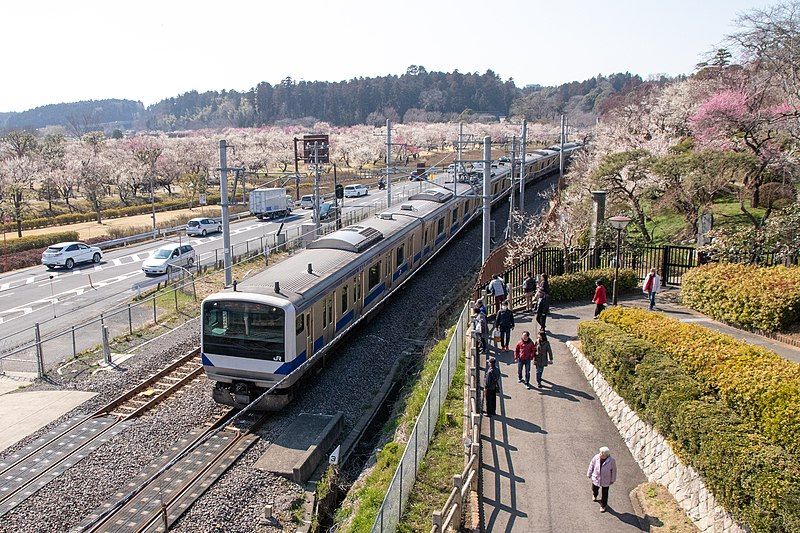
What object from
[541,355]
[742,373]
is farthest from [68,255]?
[742,373]

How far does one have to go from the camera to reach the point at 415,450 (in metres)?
10.5

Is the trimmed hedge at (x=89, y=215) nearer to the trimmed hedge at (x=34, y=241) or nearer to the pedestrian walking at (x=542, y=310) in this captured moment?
the trimmed hedge at (x=34, y=241)

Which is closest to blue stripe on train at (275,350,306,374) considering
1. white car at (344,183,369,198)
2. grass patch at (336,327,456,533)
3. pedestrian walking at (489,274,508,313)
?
grass patch at (336,327,456,533)

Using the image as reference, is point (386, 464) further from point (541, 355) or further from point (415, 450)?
point (541, 355)

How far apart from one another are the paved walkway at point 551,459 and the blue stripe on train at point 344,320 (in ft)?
15.2

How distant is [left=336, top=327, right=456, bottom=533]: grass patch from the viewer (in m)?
10.3

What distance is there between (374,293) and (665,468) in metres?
11.6

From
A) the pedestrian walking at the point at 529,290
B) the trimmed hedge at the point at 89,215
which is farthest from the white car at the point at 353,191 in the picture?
the pedestrian walking at the point at 529,290

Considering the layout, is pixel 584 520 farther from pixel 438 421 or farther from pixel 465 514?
pixel 438 421

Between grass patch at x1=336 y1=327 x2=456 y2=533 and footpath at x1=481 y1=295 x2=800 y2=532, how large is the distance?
171cm

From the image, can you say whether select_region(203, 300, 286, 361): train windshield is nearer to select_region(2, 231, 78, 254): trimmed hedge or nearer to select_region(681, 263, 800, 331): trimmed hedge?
select_region(681, 263, 800, 331): trimmed hedge

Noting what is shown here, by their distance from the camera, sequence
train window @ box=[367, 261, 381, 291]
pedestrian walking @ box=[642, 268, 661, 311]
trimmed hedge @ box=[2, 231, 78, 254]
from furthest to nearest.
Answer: trimmed hedge @ box=[2, 231, 78, 254] < train window @ box=[367, 261, 381, 291] < pedestrian walking @ box=[642, 268, 661, 311]

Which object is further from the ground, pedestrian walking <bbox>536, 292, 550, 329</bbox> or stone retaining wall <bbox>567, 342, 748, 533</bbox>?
pedestrian walking <bbox>536, 292, 550, 329</bbox>

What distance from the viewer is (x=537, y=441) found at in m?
11.2
